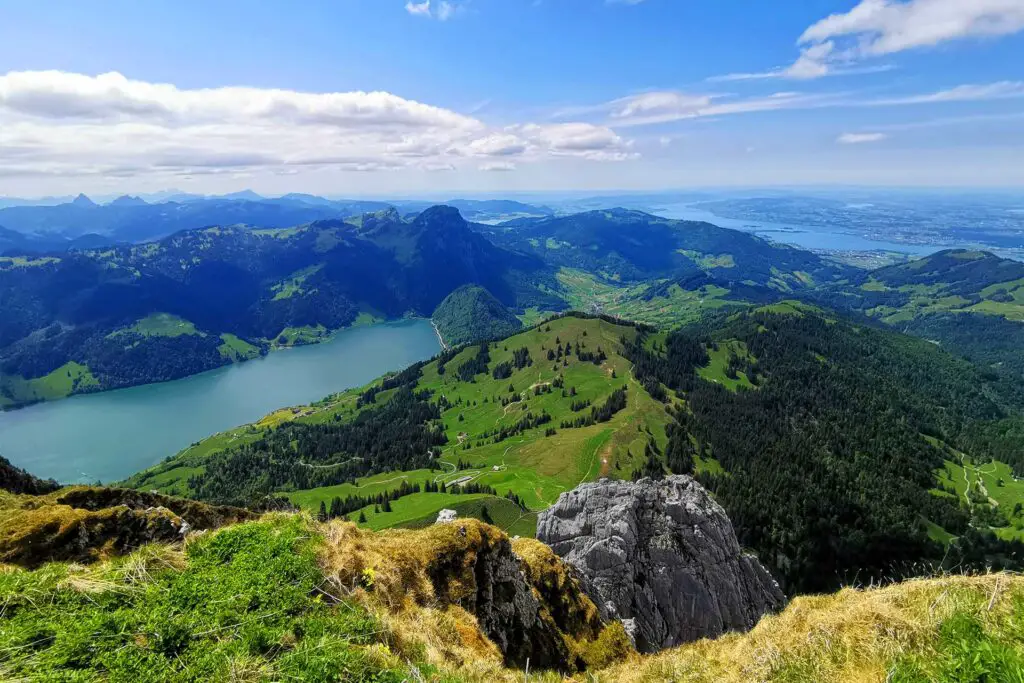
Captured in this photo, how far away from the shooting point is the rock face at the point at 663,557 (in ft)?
200

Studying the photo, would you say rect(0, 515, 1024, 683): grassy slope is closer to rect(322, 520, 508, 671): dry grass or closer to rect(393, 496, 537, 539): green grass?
rect(322, 520, 508, 671): dry grass

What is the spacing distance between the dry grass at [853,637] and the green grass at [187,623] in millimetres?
8625

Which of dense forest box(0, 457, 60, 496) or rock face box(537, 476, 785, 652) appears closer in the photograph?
dense forest box(0, 457, 60, 496)

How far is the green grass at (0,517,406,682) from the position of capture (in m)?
10.6

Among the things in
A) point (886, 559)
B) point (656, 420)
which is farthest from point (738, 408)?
point (886, 559)

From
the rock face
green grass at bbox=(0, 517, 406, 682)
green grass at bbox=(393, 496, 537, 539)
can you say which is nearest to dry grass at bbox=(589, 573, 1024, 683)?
green grass at bbox=(0, 517, 406, 682)

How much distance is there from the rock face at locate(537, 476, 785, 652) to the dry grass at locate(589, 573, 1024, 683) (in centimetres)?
4782

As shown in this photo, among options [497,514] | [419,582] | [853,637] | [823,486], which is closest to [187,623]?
[419,582]

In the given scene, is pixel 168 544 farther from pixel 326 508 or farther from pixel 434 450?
pixel 434 450

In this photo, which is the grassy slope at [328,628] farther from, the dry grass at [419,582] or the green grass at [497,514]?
the green grass at [497,514]

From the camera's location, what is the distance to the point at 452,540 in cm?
2314

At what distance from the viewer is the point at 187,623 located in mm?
12367

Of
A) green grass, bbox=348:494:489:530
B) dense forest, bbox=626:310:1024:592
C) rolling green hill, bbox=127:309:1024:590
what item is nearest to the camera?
green grass, bbox=348:494:489:530

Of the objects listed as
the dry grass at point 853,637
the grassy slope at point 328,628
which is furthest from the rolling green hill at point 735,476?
the dry grass at point 853,637
